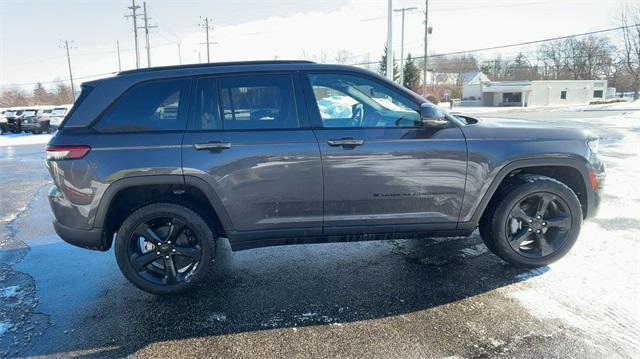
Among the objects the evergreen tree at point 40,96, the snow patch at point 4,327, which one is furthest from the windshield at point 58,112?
the evergreen tree at point 40,96

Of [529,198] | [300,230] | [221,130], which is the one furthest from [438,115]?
[221,130]

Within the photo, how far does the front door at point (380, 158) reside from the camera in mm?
3299

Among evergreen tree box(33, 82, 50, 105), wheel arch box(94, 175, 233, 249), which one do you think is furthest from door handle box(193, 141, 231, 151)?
evergreen tree box(33, 82, 50, 105)

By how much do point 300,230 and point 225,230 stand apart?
638mm

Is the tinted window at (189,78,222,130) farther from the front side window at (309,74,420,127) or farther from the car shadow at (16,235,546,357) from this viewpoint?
the car shadow at (16,235,546,357)

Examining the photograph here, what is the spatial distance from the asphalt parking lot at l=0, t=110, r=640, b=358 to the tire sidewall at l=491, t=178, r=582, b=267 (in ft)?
0.47

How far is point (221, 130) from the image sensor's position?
3.27m

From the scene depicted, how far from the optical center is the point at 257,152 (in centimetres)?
322

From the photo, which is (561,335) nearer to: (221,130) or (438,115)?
(438,115)

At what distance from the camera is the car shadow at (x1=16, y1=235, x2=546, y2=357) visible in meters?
3.00

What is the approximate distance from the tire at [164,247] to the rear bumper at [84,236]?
14 centimetres

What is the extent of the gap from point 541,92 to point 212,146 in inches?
2533

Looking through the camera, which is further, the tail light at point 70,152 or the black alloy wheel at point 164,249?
the black alloy wheel at point 164,249

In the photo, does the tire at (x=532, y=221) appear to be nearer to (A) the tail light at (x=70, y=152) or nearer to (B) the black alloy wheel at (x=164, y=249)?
(B) the black alloy wheel at (x=164, y=249)
